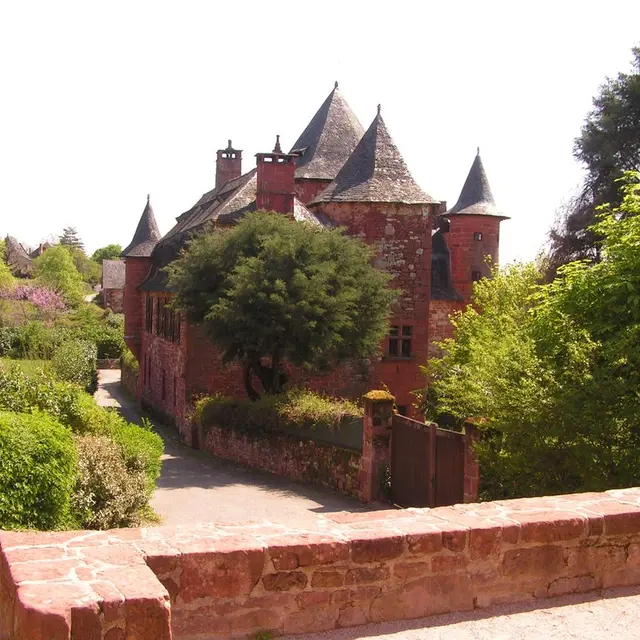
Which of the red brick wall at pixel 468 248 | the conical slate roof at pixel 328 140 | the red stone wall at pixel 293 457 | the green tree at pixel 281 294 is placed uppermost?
the conical slate roof at pixel 328 140

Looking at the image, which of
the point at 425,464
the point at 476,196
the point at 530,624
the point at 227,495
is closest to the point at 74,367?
the point at 227,495

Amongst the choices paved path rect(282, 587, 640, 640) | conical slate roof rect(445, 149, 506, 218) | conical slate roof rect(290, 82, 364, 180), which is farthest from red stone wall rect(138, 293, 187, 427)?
paved path rect(282, 587, 640, 640)

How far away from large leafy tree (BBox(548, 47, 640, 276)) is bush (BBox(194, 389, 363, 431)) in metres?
13.4

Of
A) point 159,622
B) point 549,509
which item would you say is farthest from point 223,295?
point 159,622

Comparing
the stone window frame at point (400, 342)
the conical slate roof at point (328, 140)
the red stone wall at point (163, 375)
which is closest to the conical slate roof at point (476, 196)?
the conical slate roof at point (328, 140)

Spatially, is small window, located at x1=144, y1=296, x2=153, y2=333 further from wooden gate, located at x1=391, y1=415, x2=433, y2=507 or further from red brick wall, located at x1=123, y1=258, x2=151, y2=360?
wooden gate, located at x1=391, y1=415, x2=433, y2=507

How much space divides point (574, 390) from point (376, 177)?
59.6 feet

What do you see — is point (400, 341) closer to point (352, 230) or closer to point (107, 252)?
point (352, 230)

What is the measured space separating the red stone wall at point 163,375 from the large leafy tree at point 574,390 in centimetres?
1675

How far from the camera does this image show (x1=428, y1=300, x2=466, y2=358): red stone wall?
109ft

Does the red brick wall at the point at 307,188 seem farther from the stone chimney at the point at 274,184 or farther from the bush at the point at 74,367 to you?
the bush at the point at 74,367

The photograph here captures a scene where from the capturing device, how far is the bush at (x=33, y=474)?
32.1ft

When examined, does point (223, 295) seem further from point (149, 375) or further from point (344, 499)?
point (149, 375)

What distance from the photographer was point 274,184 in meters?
27.1
